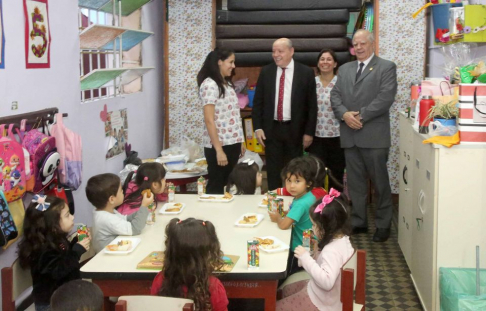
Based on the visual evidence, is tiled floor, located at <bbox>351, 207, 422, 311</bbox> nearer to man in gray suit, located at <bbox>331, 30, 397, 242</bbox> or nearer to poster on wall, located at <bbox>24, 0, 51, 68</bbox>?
man in gray suit, located at <bbox>331, 30, 397, 242</bbox>

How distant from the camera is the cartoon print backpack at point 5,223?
2.91 m

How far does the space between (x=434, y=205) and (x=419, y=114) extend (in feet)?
2.27

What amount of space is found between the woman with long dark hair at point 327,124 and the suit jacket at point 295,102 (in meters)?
0.31

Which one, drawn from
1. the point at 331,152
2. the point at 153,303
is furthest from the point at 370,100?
the point at 153,303

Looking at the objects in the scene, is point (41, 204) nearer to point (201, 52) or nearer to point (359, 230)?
point (359, 230)

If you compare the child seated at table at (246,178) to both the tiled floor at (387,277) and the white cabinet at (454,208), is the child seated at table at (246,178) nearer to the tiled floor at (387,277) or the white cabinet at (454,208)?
the tiled floor at (387,277)

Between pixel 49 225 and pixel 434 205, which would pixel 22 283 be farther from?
pixel 434 205

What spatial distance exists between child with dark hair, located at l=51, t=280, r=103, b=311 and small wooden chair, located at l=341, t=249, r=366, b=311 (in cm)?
95

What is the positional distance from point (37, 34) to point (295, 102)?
2.31 metres

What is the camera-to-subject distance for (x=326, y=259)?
274 centimetres

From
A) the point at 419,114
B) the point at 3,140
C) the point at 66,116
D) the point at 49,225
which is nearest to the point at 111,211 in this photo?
the point at 49,225

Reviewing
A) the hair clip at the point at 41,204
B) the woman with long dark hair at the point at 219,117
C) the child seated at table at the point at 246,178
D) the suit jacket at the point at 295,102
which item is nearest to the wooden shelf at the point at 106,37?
the woman with long dark hair at the point at 219,117

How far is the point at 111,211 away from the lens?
333 centimetres

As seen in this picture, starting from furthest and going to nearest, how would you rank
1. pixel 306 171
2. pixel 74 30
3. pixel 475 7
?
pixel 74 30, pixel 475 7, pixel 306 171
